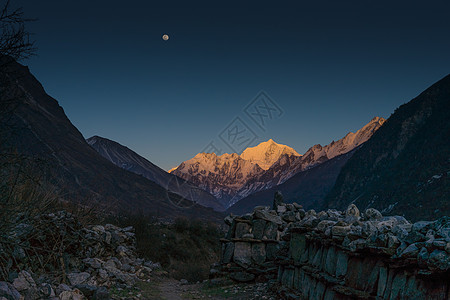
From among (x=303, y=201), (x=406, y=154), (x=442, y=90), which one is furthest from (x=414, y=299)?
(x=303, y=201)

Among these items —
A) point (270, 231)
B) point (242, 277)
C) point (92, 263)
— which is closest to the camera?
point (92, 263)

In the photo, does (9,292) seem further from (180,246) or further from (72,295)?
(180,246)

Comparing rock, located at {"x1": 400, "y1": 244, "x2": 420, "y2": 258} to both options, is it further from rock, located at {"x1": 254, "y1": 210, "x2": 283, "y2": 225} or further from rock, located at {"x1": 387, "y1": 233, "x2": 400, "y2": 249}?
rock, located at {"x1": 254, "y1": 210, "x2": 283, "y2": 225}

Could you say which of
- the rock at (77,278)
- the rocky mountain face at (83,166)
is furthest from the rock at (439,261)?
the rocky mountain face at (83,166)

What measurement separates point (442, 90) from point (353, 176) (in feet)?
66.0

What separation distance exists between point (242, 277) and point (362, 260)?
7374mm

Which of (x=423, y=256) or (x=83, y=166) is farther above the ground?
(x=83, y=166)

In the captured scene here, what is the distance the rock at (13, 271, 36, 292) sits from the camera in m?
6.22

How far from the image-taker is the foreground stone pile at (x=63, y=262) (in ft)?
21.5

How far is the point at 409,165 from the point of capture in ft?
150

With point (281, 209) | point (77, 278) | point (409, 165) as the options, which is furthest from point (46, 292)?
point (409, 165)

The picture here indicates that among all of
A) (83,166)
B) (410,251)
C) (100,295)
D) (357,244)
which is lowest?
(100,295)

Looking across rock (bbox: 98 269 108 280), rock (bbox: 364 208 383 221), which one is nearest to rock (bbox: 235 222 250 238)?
rock (bbox: 98 269 108 280)

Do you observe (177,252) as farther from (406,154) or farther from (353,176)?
(353,176)
